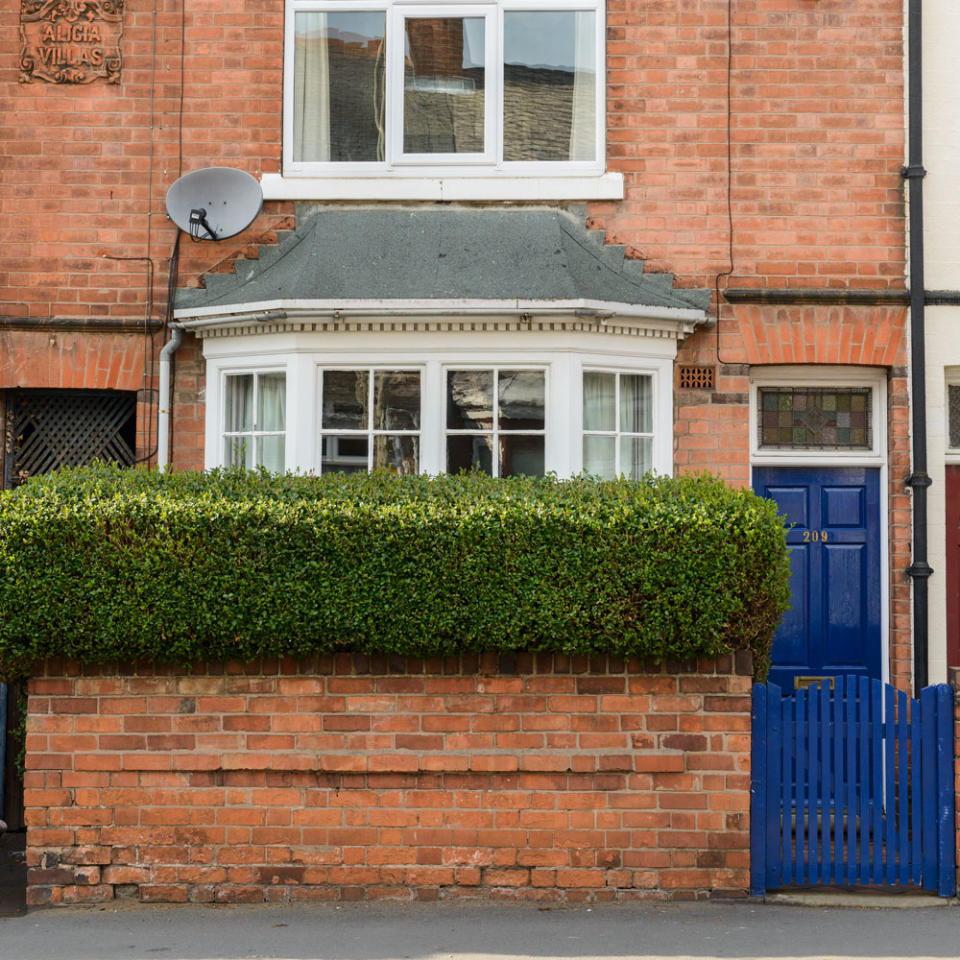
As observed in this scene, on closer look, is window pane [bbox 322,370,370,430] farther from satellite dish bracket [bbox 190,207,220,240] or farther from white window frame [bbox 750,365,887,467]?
white window frame [bbox 750,365,887,467]

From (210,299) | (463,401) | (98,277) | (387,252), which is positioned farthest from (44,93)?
(463,401)

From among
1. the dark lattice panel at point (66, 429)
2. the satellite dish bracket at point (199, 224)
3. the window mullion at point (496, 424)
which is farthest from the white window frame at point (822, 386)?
the dark lattice panel at point (66, 429)

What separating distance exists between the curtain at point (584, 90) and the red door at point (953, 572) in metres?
3.43

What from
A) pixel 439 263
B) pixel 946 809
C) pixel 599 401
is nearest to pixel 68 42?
pixel 439 263

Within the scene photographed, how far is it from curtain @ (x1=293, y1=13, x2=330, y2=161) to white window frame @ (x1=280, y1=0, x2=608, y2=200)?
7cm

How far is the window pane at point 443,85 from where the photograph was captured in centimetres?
859

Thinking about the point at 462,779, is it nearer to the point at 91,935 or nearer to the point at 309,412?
the point at 91,935

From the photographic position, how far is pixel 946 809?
6.20 meters

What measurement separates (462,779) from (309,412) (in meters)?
2.84

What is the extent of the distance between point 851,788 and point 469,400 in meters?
3.44

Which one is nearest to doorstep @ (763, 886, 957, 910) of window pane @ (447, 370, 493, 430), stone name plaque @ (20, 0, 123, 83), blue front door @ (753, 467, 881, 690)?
blue front door @ (753, 467, 881, 690)

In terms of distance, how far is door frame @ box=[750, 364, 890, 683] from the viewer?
331 inches

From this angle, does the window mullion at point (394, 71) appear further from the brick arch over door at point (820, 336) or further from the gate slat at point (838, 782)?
the gate slat at point (838, 782)

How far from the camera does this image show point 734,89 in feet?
27.8
